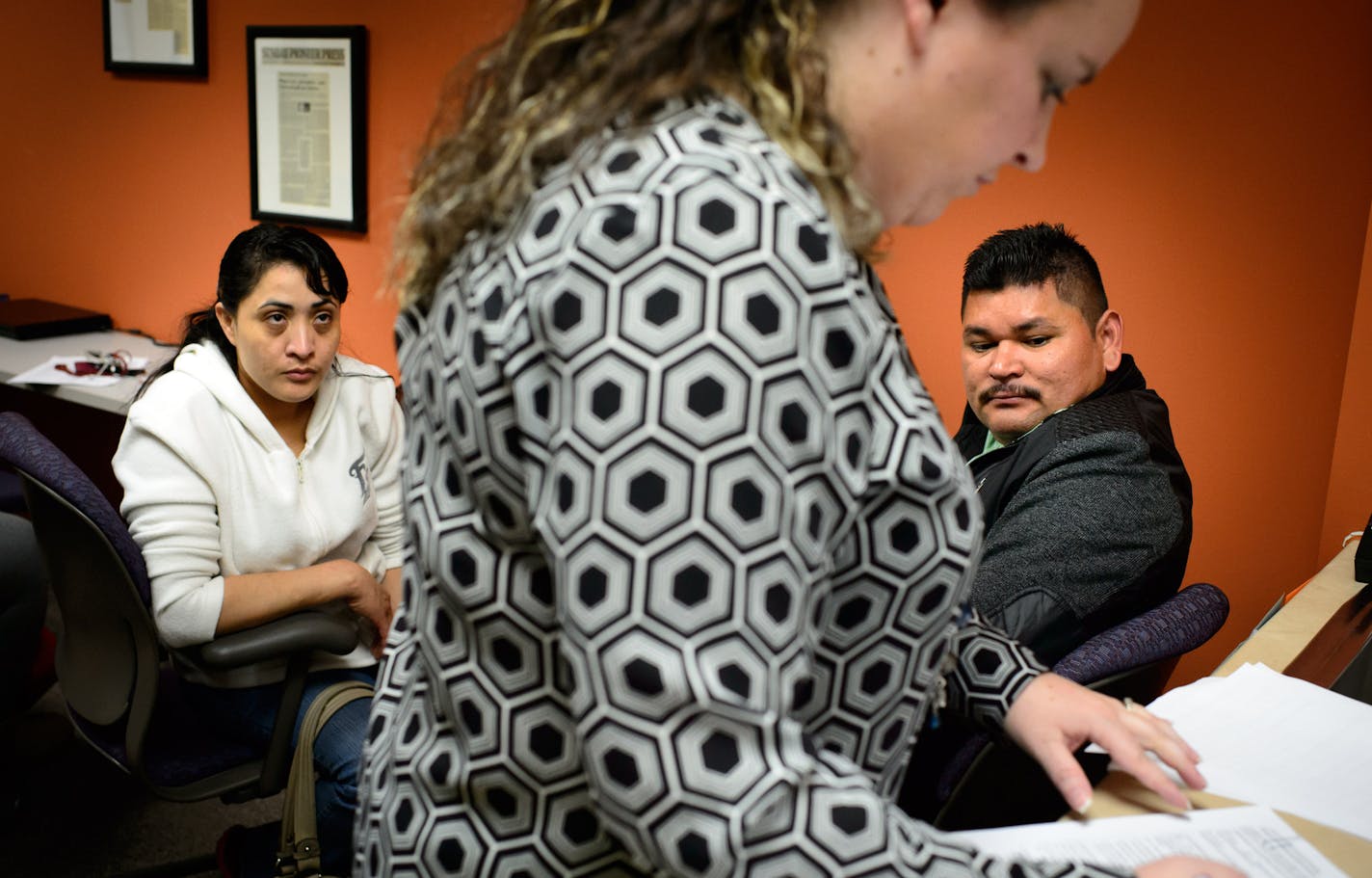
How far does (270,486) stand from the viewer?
202 centimetres

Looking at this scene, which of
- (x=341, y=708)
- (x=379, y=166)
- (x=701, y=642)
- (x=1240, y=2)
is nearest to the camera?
(x=701, y=642)

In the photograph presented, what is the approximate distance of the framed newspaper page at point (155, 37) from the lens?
3406mm

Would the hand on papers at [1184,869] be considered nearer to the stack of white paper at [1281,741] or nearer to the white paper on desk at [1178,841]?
the white paper on desk at [1178,841]

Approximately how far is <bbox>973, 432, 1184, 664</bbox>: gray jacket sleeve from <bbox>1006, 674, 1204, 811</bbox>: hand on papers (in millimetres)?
642

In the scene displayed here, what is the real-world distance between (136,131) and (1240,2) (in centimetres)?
336

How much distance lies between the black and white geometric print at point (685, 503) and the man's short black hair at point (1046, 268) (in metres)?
1.47

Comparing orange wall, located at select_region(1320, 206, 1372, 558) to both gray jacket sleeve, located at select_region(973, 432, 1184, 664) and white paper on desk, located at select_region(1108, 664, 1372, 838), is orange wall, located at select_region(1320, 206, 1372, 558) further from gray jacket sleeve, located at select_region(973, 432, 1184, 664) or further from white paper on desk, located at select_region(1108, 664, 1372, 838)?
white paper on desk, located at select_region(1108, 664, 1372, 838)

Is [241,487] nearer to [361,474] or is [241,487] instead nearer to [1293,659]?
[361,474]

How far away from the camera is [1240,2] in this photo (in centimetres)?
206

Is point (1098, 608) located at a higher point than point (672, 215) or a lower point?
lower

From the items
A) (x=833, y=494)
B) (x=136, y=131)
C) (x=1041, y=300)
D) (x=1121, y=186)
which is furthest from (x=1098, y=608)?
(x=136, y=131)

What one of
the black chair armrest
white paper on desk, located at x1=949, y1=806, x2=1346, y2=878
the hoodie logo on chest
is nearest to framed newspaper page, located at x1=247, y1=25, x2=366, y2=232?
the hoodie logo on chest

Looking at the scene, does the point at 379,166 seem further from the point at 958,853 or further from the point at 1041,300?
the point at 958,853

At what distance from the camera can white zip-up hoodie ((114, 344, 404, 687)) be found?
6.03 ft
